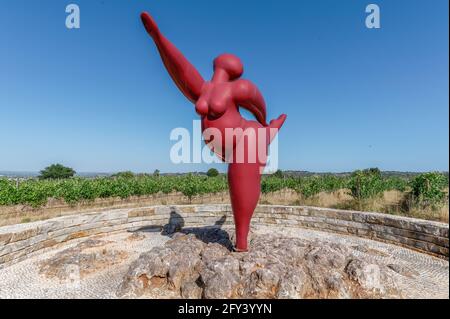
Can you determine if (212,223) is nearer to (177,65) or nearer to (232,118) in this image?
(232,118)

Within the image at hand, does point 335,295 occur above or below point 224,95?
below

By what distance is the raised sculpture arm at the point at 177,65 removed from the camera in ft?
13.8

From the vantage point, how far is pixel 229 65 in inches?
183

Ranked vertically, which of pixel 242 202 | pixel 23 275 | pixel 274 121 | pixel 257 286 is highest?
pixel 274 121

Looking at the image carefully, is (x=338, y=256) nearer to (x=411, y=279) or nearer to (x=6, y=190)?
(x=411, y=279)

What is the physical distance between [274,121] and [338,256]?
2.69 metres

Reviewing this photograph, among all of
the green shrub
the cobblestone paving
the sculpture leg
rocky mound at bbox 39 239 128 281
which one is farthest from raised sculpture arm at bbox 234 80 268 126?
the green shrub

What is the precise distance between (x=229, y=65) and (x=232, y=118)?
0.95m

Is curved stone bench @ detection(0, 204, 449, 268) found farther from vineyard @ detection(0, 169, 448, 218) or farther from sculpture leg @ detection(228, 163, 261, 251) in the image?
sculpture leg @ detection(228, 163, 261, 251)

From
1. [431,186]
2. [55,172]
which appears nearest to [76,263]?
[431,186]

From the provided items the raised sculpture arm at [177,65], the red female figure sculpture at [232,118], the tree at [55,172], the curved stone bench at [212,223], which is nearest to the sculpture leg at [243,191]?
the red female figure sculpture at [232,118]

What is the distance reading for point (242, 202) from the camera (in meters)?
4.71
